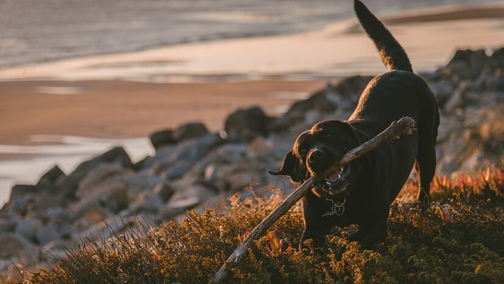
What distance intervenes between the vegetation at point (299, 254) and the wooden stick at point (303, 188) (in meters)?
0.09

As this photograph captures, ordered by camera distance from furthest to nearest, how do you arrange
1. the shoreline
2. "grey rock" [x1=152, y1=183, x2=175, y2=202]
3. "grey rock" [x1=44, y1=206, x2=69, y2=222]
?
the shoreline → "grey rock" [x1=152, y1=183, x2=175, y2=202] → "grey rock" [x1=44, y1=206, x2=69, y2=222]

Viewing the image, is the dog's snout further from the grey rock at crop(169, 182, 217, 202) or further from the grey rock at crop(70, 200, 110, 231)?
the grey rock at crop(70, 200, 110, 231)

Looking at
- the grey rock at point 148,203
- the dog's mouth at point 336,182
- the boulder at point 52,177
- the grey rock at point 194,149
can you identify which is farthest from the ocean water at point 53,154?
the dog's mouth at point 336,182

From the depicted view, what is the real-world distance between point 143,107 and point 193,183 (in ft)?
22.1

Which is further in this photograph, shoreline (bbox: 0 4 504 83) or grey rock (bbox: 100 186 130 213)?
shoreline (bbox: 0 4 504 83)

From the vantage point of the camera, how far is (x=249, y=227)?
6445mm

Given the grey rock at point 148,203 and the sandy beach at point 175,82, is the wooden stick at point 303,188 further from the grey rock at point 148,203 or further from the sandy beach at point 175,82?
the sandy beach at point 175,82

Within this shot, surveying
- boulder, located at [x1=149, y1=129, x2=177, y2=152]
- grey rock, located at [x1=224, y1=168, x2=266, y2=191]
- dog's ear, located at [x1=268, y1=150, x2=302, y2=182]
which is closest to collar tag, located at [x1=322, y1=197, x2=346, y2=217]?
dog's ear, located at [x1=268, y1=150, x2=302, y2=182]

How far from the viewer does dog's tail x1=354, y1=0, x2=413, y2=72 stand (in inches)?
300

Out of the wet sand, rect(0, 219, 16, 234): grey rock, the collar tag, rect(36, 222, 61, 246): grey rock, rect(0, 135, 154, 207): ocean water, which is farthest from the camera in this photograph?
the wet sand

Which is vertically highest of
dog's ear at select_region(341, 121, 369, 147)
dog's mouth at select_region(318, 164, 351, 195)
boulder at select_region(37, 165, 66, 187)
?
dog's ear at select_region(341, 121, 369, 147)

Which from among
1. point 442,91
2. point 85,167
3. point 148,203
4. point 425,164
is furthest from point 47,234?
point 442,91

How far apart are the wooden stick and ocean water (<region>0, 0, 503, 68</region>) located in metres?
21.1

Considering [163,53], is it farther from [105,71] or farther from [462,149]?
[462,149]
